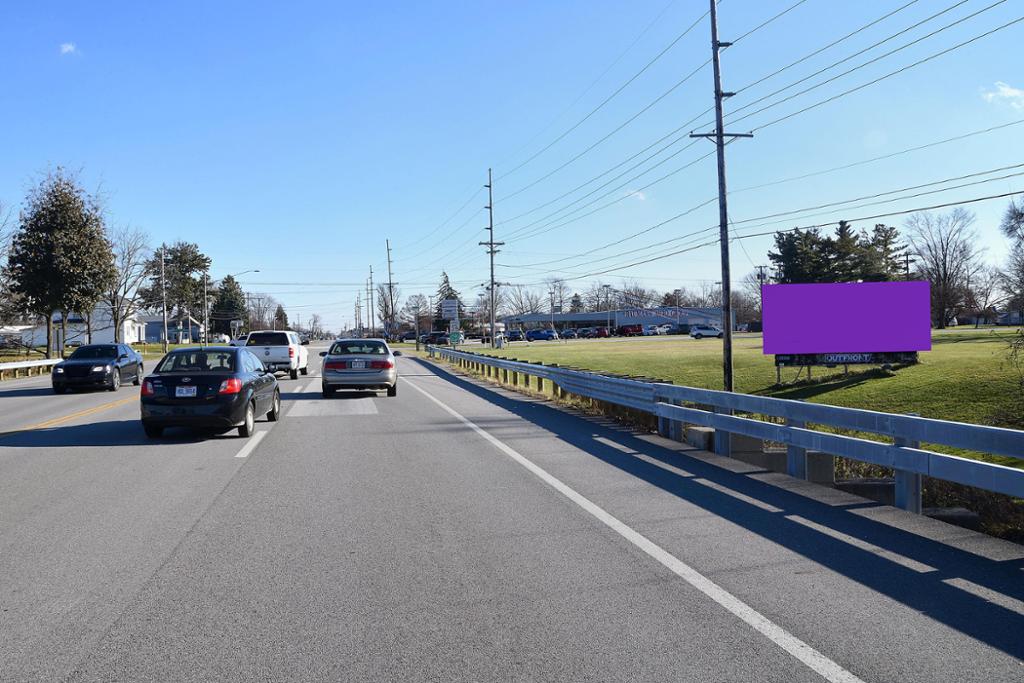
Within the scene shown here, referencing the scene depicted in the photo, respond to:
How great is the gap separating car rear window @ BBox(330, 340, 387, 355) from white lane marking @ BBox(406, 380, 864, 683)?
14151 millimetres

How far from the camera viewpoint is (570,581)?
A: 5656mm

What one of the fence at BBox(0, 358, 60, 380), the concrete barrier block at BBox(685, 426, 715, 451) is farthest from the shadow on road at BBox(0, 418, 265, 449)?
the fence at BBox(0, 358, 60, 380)

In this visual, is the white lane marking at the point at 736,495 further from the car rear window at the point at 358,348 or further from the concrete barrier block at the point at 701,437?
the car rear window at the point at 358,348

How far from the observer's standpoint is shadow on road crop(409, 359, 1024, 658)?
4852mm

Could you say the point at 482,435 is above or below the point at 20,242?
below

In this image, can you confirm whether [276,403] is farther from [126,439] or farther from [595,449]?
[595,449]

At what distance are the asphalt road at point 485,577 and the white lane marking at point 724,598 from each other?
0.06 feet

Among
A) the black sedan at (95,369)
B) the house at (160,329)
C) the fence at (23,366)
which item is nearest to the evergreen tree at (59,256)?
the fence at (23,366)

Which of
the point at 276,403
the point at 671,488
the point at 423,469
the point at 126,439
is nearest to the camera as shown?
the point at 671,488

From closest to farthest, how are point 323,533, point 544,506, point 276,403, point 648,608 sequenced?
point 648,608, point 323,533, point 544,506, point 276,403

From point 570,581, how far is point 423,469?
5040 millimetres

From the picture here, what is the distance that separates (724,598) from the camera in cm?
525

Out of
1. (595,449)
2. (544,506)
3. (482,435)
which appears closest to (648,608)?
(544,506)

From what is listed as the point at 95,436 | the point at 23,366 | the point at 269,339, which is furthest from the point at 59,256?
the point at 95,436
